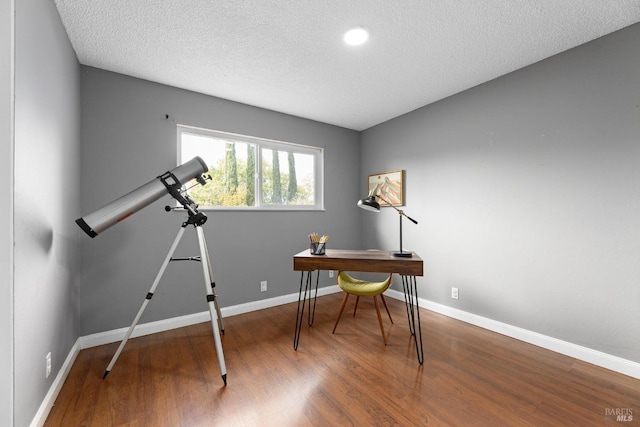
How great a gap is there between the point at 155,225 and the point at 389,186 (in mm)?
2925

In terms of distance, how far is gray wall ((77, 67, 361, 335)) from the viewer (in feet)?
7.58

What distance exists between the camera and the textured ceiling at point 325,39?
1.68m

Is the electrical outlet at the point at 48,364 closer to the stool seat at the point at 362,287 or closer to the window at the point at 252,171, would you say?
the window at the point at 252,171

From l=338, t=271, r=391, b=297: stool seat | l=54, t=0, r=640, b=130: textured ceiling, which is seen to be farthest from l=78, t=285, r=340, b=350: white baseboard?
l=54, t=0, r=640, b=130: textured ceiling

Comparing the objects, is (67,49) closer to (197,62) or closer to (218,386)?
(197,62)

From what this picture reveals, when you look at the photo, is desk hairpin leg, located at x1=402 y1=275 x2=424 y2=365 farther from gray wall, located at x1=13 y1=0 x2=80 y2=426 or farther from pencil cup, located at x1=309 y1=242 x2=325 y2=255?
gray wall, located at x1=13 y1=0 x2=80 y2=426

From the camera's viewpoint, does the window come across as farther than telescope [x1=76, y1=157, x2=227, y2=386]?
Yes

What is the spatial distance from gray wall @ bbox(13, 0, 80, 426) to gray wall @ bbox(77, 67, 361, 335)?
0.25 metres

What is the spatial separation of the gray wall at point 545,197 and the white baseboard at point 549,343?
5 cm

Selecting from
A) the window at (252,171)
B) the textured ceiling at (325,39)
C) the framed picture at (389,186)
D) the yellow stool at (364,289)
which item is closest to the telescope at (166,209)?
the window at (252,171)

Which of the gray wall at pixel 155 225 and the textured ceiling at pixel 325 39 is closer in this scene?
the textured ceiling at pixel 325 39

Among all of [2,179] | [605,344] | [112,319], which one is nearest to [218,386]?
A: [112,319]

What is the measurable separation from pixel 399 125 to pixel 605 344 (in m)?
2.98

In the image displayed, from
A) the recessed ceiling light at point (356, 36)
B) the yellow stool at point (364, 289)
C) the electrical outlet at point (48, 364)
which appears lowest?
the electrical outlet at point (48, 364)
